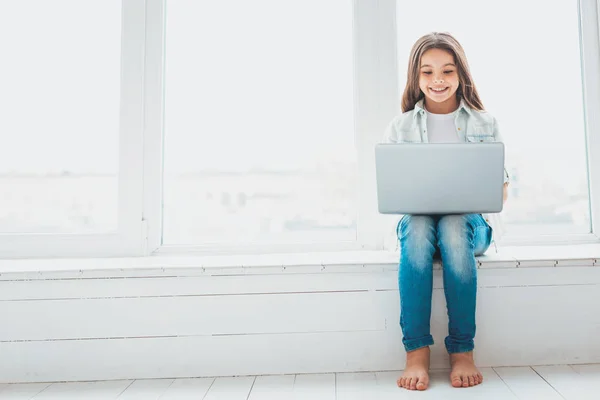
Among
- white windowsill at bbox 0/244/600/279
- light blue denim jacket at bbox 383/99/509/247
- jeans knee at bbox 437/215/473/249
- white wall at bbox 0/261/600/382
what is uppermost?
light blue denim jacket at bbox 383/99/509/247

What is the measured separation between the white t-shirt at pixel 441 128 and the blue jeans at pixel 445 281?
0.32 m

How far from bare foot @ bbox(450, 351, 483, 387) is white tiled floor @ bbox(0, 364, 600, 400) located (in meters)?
0.02

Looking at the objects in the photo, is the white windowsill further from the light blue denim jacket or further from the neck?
the neck

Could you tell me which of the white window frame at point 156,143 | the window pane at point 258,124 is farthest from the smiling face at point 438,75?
the window pane at point 258,124

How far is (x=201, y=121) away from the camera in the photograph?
1824 mm

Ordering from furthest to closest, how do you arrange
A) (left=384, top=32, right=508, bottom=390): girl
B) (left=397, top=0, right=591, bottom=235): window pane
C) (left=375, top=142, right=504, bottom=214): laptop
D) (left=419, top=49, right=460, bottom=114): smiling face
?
(left=397, top=0, right=591, bottom=235): window pane
(left=419, top=49, right=460, bottom=114): smiling face
(left=384, top=32, right=508, bottom=390): girl
(left=375, top=142, right=504, bottom=214): laptop

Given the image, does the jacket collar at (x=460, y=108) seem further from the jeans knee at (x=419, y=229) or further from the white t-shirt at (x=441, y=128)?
the jeans knee at (x=419, y=229)

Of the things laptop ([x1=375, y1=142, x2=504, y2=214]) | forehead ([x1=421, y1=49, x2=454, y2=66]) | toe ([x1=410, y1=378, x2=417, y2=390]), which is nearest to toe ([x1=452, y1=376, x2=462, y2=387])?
toe ([x1=410, y1=378, x2=417, y2=390])

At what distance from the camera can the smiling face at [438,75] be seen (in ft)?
4.91

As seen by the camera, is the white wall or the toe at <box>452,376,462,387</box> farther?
the white wall

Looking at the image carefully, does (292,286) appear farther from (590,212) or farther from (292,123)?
(590,212)

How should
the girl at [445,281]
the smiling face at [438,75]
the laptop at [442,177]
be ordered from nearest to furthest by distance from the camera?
the laptop at [442,177], the girl at [445,281], the smiling face at [438,75]

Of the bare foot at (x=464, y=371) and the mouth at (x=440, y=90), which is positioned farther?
the mouth at (x=440, y=90)

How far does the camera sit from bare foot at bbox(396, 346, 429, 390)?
4.06 ft
